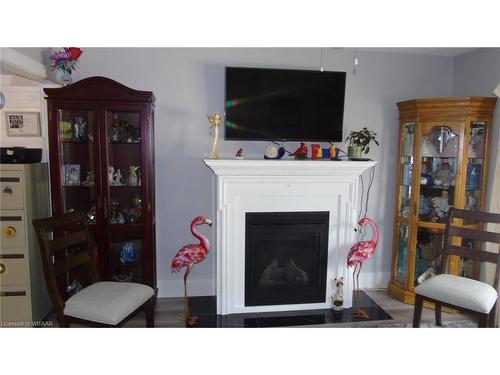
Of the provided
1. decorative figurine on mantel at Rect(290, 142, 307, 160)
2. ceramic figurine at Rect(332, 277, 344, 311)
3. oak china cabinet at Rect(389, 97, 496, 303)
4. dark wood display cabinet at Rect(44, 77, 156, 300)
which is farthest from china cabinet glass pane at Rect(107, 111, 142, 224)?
oak china cabinet at Rect(389, 97, 496, 303)

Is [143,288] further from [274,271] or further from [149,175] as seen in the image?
[274,271]

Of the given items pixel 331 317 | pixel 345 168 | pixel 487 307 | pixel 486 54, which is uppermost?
pixel 486 54

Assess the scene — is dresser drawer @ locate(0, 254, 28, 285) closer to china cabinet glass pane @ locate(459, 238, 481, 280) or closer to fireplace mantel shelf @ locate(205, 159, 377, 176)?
fireplace mantel shelf @ locate(205, 159, 377, 176)

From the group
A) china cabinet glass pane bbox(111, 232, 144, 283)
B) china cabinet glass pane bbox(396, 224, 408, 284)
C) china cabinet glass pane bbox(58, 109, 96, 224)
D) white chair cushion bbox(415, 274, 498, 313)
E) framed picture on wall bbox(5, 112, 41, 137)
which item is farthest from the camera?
china cabinet glass pane bbox(396, 224, 408, 284)

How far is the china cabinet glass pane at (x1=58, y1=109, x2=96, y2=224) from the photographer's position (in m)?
2.80

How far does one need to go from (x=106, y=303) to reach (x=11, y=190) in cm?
123

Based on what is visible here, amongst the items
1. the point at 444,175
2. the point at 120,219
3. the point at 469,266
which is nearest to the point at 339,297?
the point at 469,266

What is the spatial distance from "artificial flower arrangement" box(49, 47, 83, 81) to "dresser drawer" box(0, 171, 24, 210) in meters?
0.90

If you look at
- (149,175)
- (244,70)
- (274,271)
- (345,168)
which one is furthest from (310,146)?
(149,175)

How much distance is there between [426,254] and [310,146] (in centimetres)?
152

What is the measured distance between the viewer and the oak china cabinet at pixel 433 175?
3.02 m

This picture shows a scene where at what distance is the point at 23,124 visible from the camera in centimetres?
303

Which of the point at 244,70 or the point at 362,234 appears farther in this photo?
the point at 362,234

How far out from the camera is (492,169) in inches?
118
